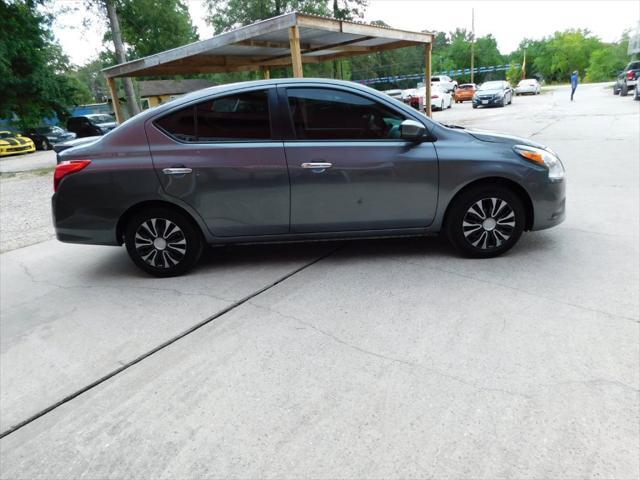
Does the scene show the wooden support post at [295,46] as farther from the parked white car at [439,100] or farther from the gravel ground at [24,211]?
the parked white car at [439,100]

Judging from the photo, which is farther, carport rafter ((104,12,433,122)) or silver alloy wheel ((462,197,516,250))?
carport rafter ((104,12,433,122))

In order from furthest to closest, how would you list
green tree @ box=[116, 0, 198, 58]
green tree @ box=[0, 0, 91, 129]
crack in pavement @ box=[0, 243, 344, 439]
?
green tree @ box=[116, 0, 198, 58] → green tree @ box=[0, 0, 91, 129] → crack in pavement @ box=[0, 243, 344, 439]

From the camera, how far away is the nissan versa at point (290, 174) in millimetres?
3982

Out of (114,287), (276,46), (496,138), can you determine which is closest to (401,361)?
(496,138)

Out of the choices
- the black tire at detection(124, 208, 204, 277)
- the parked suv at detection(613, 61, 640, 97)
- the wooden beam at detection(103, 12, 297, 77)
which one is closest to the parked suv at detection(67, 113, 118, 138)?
the wooden beam at detection(103, 12, 297, 77)

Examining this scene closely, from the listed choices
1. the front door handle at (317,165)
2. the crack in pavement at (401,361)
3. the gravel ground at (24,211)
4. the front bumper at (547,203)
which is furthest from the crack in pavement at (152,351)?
the gravel ground at (24,211)

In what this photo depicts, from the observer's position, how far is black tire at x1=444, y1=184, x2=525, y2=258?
4.09 m

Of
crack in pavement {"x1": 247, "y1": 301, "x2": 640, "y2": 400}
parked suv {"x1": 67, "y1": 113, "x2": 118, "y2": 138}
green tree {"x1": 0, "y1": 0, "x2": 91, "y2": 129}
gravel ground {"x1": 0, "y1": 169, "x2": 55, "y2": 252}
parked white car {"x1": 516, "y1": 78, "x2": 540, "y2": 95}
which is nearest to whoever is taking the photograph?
crack in pavement {"x1": 247, "y1": 301, "x2": 640, "y2": 400}

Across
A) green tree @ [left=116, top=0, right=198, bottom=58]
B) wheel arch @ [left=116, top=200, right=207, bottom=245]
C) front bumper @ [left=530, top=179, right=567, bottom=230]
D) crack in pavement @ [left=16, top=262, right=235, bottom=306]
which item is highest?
green tree @ [left=116, top=0, right=198, bottom=58]

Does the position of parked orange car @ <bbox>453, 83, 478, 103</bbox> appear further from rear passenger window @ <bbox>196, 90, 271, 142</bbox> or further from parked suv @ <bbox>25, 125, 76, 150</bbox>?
rear passenger window @ <bbox>196, 90, 271, 142</bbox>

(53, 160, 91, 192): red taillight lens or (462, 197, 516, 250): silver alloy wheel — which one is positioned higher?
(53, 160, 91, 192): red taillight lens

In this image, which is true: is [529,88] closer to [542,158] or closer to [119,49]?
[119,49]

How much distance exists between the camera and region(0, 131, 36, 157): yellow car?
23.2 metres

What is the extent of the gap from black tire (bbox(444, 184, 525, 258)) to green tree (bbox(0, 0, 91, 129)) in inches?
941
